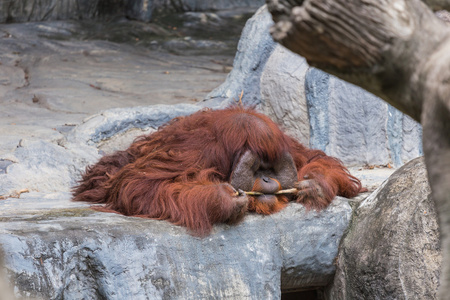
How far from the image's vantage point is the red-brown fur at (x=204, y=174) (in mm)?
2727

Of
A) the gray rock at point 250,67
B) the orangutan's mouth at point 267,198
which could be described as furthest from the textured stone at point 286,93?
the orangutan's mouth at point 267,198

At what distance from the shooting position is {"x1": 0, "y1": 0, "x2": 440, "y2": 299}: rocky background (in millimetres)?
2465

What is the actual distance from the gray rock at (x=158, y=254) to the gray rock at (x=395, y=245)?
128 millimetres

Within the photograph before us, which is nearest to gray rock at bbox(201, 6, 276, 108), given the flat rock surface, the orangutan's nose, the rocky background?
the rocky background

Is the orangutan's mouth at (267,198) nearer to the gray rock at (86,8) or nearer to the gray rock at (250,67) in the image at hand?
the gray rock at (250,67)

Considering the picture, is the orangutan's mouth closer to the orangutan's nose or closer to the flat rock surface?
the orangutan's nose

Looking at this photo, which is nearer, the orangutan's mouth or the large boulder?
the orangutan's mouth

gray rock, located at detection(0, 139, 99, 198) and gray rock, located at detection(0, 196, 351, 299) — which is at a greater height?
gray rock, located at detection(0, 196, 351, 299)

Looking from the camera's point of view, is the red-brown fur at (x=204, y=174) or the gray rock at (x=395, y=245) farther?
the red-brown fur at (x=204, y=174)

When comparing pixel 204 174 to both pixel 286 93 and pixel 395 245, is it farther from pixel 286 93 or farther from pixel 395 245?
pixel 286 93

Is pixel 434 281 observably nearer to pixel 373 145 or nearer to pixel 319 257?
pixel 319 257

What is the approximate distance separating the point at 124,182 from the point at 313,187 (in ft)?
2.91

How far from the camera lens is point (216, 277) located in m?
2.70

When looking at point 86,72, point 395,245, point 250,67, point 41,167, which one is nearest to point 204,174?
point 395,245
